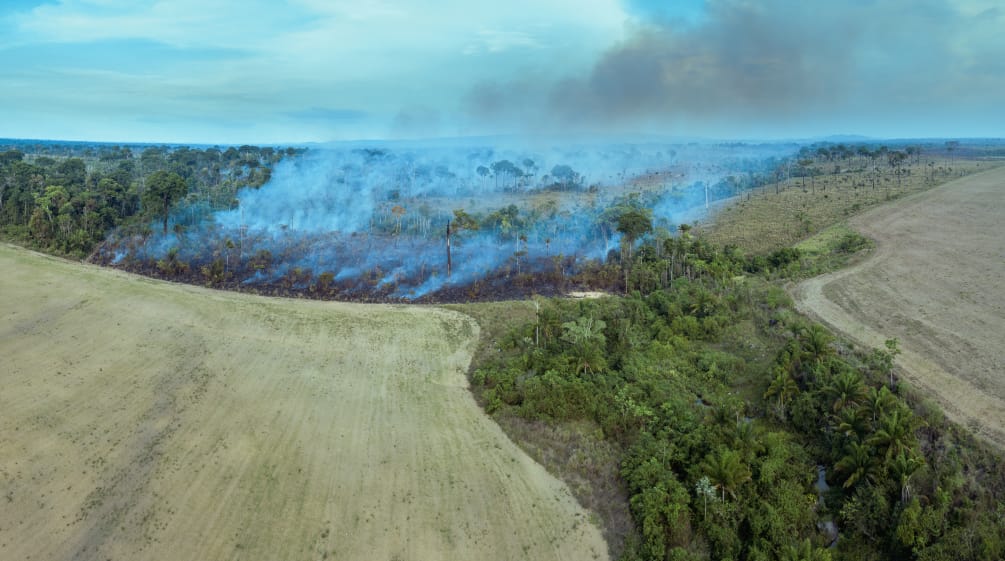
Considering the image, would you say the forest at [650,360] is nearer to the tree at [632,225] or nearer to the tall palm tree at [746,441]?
the tall palm tree at [746,441]

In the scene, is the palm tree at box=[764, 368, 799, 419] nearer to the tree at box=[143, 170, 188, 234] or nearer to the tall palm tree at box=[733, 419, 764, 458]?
the tall palm tree at box=[733, 419, 764, 458]

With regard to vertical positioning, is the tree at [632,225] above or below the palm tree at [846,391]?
above

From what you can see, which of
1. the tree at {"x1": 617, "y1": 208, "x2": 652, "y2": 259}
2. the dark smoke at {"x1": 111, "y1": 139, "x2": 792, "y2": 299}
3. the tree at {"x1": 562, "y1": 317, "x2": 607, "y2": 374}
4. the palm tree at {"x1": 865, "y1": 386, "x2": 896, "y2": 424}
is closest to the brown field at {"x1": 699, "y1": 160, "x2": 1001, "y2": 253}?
the dark smoke at {"x1": 111, "y1": 139, "x2": 792, "y2": 299}

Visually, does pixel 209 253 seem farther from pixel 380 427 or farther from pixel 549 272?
pixel 380 427

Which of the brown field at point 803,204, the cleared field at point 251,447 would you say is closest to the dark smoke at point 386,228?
the brown field at point 803,204

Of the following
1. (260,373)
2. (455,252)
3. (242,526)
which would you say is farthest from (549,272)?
(242,526)
